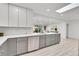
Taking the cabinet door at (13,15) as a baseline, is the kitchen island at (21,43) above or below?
below

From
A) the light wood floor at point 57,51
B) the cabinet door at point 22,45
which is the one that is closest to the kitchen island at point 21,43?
the cabinet door at point 22,45

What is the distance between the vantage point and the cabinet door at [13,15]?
3.79 meters

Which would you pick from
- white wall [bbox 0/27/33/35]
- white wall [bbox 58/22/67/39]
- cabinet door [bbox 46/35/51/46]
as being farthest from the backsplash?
white wall [bbox 58/22/67/39]

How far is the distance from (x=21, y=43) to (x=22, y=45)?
11 centimetres

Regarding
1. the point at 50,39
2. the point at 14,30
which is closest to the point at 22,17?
the point at 14,30

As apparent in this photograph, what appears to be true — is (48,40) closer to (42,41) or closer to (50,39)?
(50,39)

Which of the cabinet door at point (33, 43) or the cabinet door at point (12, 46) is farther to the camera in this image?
the cabinet door at point (33, 43)

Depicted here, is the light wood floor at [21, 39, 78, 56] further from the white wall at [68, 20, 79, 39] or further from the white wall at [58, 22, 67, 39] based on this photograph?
the white wall at [68, 20, 79, 39]

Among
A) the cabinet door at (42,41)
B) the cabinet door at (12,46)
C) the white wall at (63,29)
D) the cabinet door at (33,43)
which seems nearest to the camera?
the cabinet door at (12,46)

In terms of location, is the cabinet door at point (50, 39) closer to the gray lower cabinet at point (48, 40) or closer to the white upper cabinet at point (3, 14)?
the gray lower cabinet at point (48, 40)

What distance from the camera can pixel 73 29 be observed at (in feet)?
34.3

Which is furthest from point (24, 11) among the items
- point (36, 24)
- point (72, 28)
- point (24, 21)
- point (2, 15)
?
point (72, 28)

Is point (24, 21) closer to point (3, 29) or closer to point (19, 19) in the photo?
point (19, 19)

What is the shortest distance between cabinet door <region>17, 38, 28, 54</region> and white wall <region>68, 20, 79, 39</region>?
24.7 feet
